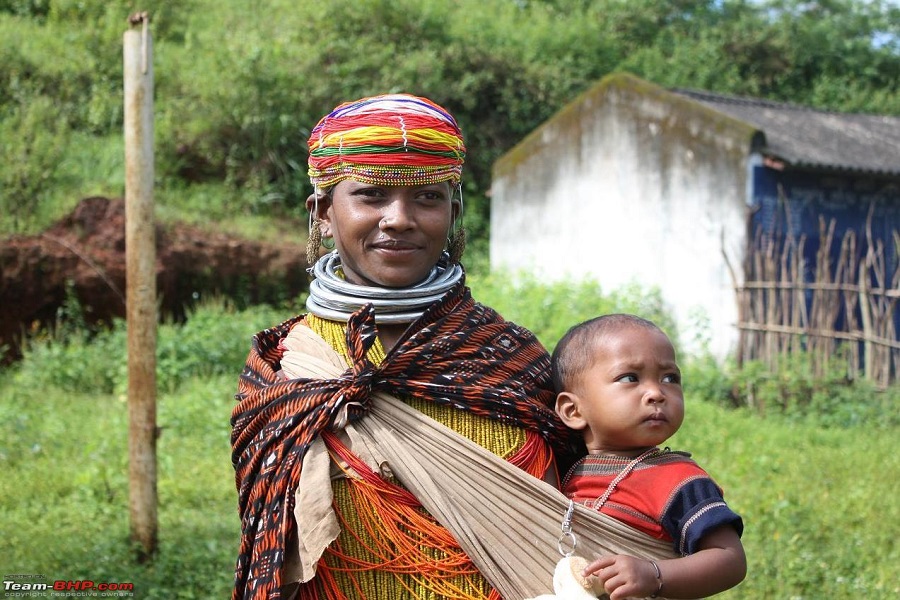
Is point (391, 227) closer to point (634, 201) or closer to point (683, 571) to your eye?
point (683, 571)

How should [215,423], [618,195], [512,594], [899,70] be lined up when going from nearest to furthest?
[512,594]
[215,423]
[618,195]
[899,70]

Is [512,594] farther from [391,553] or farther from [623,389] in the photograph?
[623,389]

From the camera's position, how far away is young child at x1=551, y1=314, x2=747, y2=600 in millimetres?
1783

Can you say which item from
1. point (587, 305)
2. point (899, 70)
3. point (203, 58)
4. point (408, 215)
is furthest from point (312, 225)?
point (899, 70)

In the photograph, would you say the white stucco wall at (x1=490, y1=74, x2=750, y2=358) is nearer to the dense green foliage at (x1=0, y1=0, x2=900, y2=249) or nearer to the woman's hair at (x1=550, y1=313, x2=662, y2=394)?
the dense green foliage at (x1=0, y1=0, x2=900, y2=249)

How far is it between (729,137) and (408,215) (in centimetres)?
877

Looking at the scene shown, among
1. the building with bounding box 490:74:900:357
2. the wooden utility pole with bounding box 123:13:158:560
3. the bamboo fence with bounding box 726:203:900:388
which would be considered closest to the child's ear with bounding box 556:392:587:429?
the wooden utility pole with bounding box 123:13:158:560

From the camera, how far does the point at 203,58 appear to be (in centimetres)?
1490

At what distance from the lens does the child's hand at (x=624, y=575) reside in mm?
1715

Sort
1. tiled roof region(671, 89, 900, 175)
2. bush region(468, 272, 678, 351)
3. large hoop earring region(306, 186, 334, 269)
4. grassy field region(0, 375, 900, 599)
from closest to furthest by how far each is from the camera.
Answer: large hoop earring region(306, 186, 334, 269) → grassy field region(0, 375, 900, 599) → tiled roof region(671, 89, 900, 175) → bush region(468, 272, 678, 351)

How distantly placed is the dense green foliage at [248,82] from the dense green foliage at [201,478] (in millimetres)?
3361

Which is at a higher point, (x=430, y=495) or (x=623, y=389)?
(x=623, y=389)

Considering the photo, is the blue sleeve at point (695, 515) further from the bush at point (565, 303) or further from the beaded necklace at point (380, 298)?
the bush at point (565, 303)

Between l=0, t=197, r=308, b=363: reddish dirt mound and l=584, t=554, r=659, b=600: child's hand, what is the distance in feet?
27.8
